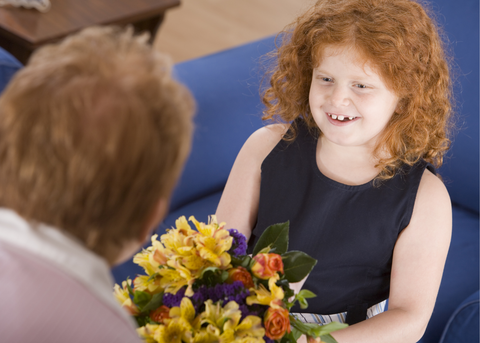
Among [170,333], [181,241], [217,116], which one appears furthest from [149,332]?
[217,116]

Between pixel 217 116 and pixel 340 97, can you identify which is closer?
pixel 340 97

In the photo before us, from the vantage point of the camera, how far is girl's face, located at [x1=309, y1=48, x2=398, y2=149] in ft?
3.58

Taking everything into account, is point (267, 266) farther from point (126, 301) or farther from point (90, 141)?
point (90, 141)

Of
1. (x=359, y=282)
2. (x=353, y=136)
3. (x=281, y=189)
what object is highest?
(x=353, y=136)

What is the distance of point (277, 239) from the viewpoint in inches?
33.8

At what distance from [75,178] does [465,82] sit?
1506mm

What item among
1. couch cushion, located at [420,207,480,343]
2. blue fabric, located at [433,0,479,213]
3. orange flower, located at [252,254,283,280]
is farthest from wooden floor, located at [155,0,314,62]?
orange flower, located at [252,254,283,280]

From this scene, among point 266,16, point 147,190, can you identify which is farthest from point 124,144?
point 266,16

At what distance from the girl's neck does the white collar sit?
0.82 meters

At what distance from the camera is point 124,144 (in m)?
0.48

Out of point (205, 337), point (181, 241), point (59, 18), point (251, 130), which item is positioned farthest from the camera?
point (59, 18)

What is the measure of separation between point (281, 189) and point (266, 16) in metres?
2.90

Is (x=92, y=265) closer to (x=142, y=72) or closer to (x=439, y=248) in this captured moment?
(x=142, y=72)

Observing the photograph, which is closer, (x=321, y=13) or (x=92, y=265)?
(x=92, y=265)
